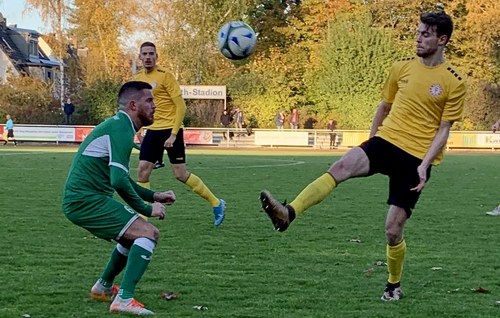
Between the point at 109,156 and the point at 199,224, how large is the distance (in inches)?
210

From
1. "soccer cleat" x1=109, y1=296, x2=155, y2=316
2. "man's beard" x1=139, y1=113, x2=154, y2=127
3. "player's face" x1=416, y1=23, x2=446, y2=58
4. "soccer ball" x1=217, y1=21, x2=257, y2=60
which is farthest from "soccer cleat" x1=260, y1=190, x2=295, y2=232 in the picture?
"soccer ball" x1=217, y1=21, x2=257, y2=60

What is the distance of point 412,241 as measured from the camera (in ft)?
31.4

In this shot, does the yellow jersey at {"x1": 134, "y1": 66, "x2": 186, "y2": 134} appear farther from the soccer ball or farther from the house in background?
the house in background

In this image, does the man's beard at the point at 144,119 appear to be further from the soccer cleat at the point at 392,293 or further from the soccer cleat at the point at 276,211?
the soccer cleat at the point at 392,293

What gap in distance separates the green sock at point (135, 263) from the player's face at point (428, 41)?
2.61 metres

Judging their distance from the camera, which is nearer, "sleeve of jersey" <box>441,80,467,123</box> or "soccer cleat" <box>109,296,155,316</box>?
"soccer cleat" <box>109,296,155,316</box>

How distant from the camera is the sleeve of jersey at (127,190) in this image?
18.0ft

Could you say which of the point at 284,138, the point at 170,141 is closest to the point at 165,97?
the point at 170,141

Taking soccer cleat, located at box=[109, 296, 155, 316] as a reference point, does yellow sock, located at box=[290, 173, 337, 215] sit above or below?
above

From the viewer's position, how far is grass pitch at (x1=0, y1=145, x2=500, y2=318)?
19.9 feet

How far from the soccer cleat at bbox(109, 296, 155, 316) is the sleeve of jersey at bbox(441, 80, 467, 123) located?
2768mm

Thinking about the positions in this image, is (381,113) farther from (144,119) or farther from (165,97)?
(165,97)

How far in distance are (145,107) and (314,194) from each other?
1414 millimetres

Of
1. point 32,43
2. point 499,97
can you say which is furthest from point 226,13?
point 32,43
